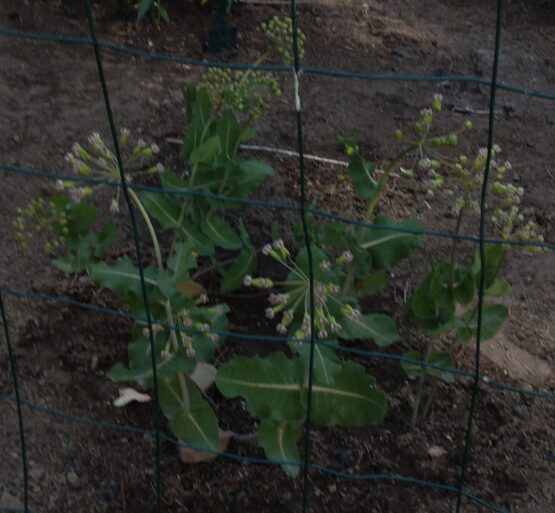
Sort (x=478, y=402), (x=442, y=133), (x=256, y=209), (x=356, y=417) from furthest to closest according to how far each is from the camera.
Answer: (x=442, y=133) → (x=256, y=209) → (x=478, y=402) → (x=356, y=417)

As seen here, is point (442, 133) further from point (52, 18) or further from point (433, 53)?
point (52, 18)

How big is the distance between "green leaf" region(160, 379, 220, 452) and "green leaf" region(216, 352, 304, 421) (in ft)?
0.56

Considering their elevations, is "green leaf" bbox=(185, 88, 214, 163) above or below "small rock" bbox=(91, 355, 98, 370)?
above

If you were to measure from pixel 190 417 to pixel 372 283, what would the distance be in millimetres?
573

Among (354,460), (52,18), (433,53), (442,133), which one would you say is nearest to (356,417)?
(354,460)

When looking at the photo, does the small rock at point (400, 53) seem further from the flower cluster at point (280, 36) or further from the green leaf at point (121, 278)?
the green leaf at point (121, 278)

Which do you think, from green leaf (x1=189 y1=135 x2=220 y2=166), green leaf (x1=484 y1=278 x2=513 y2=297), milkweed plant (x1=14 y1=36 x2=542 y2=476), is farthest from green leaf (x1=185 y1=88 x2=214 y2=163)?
green leaf (x1=484 y1=278 x2=513 y2=297)

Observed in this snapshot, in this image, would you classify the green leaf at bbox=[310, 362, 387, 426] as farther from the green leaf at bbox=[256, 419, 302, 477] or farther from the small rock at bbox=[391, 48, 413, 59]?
the small rock at bbox=[391, 48, 413, 59]

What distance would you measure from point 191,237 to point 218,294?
0.44 meters

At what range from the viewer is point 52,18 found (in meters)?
4.66

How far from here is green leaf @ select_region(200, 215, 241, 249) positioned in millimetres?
2391

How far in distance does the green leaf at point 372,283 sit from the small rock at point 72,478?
0.84 m

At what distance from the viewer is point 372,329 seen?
2.22 meters

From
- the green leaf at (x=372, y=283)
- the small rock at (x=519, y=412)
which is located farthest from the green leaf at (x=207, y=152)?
the small rock at (x=519, y=412)
